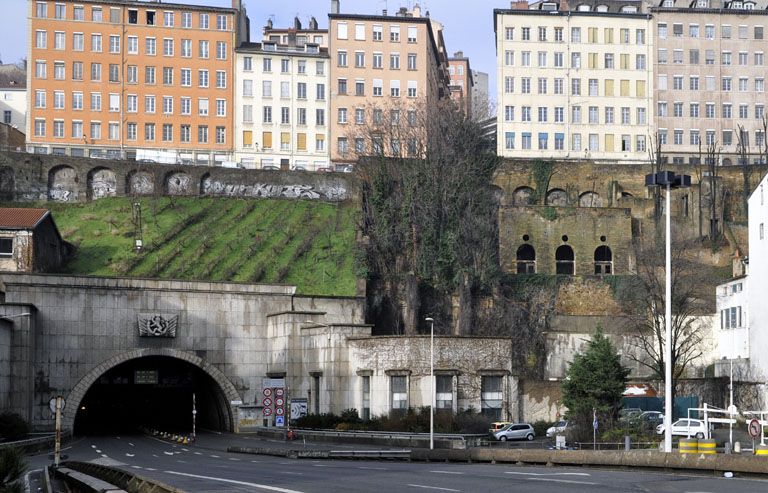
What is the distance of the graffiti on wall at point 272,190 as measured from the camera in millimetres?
108312

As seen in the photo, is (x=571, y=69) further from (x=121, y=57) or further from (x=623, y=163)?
(x=121, y=57)

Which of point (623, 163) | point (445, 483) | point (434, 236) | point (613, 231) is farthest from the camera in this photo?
point (623, 163)

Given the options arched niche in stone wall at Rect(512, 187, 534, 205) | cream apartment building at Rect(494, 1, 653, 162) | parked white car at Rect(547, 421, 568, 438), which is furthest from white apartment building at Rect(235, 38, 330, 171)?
parked white car at Rect(547, 421, 568, 438)

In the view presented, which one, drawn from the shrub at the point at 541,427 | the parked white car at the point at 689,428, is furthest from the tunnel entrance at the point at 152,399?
the parked white car at the point at 689,428

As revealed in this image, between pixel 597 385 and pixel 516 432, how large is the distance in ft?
17.0

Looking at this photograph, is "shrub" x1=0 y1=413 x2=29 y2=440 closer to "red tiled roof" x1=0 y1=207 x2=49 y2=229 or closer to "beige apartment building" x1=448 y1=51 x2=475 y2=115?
"red tiled roof" x1=0 y1=207 x2=49 y2=229

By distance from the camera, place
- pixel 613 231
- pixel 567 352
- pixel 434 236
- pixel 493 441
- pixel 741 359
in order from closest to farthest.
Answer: pixel 493 441 < pixel 741 359 < pixel 567 352 < pixel 434 236 < pixel 613 231

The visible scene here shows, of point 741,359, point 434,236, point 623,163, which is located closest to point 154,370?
point 434,236

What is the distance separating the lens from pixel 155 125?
11862cm

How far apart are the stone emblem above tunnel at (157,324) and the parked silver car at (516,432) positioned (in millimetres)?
22256

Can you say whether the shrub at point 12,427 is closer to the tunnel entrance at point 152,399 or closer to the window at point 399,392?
the tunnel entrance at point 152,399

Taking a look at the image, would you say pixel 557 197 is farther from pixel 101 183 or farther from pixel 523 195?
pixel 101 183

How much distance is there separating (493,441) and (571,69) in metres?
64.9

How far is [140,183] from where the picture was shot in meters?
108
